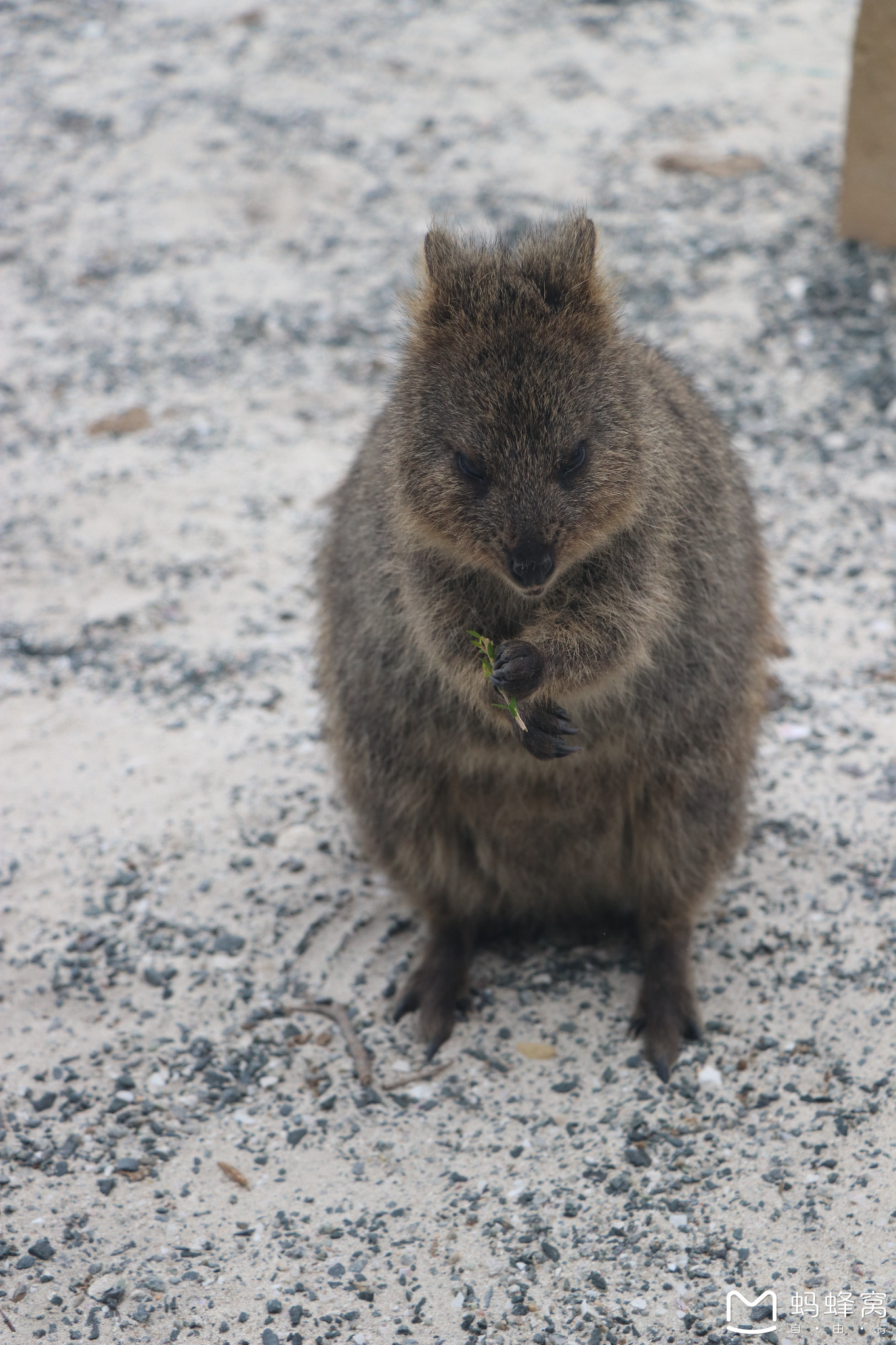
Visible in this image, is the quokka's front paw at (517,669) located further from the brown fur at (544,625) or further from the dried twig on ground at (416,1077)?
the dried twig on ground at (416,1077)

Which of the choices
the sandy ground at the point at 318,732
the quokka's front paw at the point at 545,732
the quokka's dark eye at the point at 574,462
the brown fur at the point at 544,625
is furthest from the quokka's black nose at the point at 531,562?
the sandy ground at the point at 318,732

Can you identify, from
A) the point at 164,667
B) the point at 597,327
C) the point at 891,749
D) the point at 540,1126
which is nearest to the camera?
the point at 597,327

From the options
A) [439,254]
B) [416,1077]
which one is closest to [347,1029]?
[416,1077]

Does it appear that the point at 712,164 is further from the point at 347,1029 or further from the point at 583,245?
the point at 347,1029

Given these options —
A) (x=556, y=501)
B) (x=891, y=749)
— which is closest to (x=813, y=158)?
(x=891, y=749)

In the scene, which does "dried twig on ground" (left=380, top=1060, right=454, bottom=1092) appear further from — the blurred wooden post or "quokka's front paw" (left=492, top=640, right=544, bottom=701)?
the blurred wooden post

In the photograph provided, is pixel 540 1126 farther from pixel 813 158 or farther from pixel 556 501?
pixel 813 158
